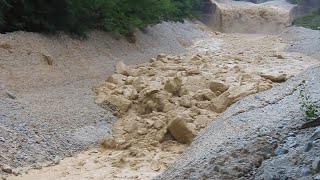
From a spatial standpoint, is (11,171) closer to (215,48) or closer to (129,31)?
(129,31)

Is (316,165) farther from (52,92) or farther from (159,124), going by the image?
(52,92)

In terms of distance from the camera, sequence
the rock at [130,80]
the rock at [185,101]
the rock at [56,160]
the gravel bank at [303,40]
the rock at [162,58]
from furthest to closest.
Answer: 1. the gravel bank at [303,40]
2. the rock at [162,58]
3. the rock at [130,80]
4. the rock at [185,101]
5. the rock at [56,160]

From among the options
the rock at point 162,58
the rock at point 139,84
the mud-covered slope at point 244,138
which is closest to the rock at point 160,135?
the mud-covered slope at point 244,138

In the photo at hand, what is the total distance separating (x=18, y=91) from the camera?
31.5 feet

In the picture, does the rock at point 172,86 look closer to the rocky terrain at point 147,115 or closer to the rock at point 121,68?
the rocky terrain at point 147,115

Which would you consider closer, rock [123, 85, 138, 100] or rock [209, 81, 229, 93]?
rock [209, 81, 229, 93]

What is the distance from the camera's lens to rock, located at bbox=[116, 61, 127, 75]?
1197 cm

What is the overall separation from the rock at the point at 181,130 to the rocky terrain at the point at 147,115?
1cm

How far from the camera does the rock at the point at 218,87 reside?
9.86 meters

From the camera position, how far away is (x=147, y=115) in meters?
9.34

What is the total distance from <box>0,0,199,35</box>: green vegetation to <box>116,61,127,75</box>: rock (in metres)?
1.25

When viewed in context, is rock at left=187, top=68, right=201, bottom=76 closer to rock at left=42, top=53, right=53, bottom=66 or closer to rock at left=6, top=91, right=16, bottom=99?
rock at left=42, top=53, right=53, bottom=66

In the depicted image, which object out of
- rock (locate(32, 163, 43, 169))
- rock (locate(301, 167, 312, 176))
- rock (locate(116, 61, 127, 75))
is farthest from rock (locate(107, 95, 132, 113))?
rock (locate(301, 167, 312, 176))

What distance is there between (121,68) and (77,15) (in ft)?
5.65
